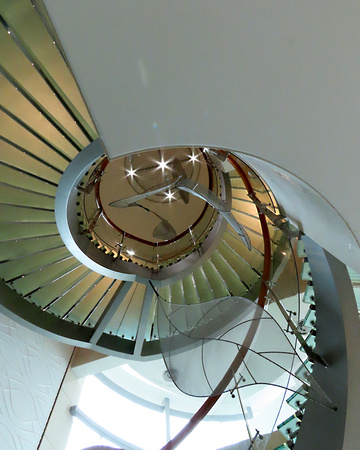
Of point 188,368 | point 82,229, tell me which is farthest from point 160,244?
point 188,368

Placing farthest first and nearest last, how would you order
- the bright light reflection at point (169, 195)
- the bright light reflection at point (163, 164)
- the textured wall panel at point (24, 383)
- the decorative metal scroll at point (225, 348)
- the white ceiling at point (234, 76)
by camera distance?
the bright light reflection at point (169, 195) → the bright light reflection at point (163, 164) → the textured wall panel at point (24, 383) → the decorative metal scroll at point (225, 348) → the white ceiling at point (234, 76)

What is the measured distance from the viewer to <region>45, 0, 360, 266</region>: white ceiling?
0.94 m

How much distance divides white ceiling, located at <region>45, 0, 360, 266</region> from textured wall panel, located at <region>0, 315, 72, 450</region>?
3.01 metres

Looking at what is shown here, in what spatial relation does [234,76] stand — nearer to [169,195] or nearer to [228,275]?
[228,275]

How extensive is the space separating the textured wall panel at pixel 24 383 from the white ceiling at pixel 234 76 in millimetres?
3012

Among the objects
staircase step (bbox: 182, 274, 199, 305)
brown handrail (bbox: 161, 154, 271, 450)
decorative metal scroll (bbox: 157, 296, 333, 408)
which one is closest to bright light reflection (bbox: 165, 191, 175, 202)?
staircase step (bbox: 182, 274, 199, 305)

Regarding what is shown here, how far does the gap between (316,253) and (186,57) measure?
1723mm

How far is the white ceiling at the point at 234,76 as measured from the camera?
37.2 inches

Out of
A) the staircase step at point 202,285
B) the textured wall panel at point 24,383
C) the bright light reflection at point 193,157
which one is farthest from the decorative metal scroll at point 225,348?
the bright light reflection at point 193,157

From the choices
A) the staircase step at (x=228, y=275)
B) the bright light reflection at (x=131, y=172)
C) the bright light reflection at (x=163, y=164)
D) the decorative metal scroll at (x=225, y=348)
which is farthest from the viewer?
the bright light reflection at (x=131, y=172)

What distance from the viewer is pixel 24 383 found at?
3.42 m

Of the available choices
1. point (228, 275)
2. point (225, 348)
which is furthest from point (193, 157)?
point (225, 348)

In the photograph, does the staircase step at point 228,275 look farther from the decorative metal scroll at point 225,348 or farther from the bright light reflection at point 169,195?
the bright light reflection at point 169,195

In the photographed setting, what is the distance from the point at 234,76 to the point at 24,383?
3.66m
